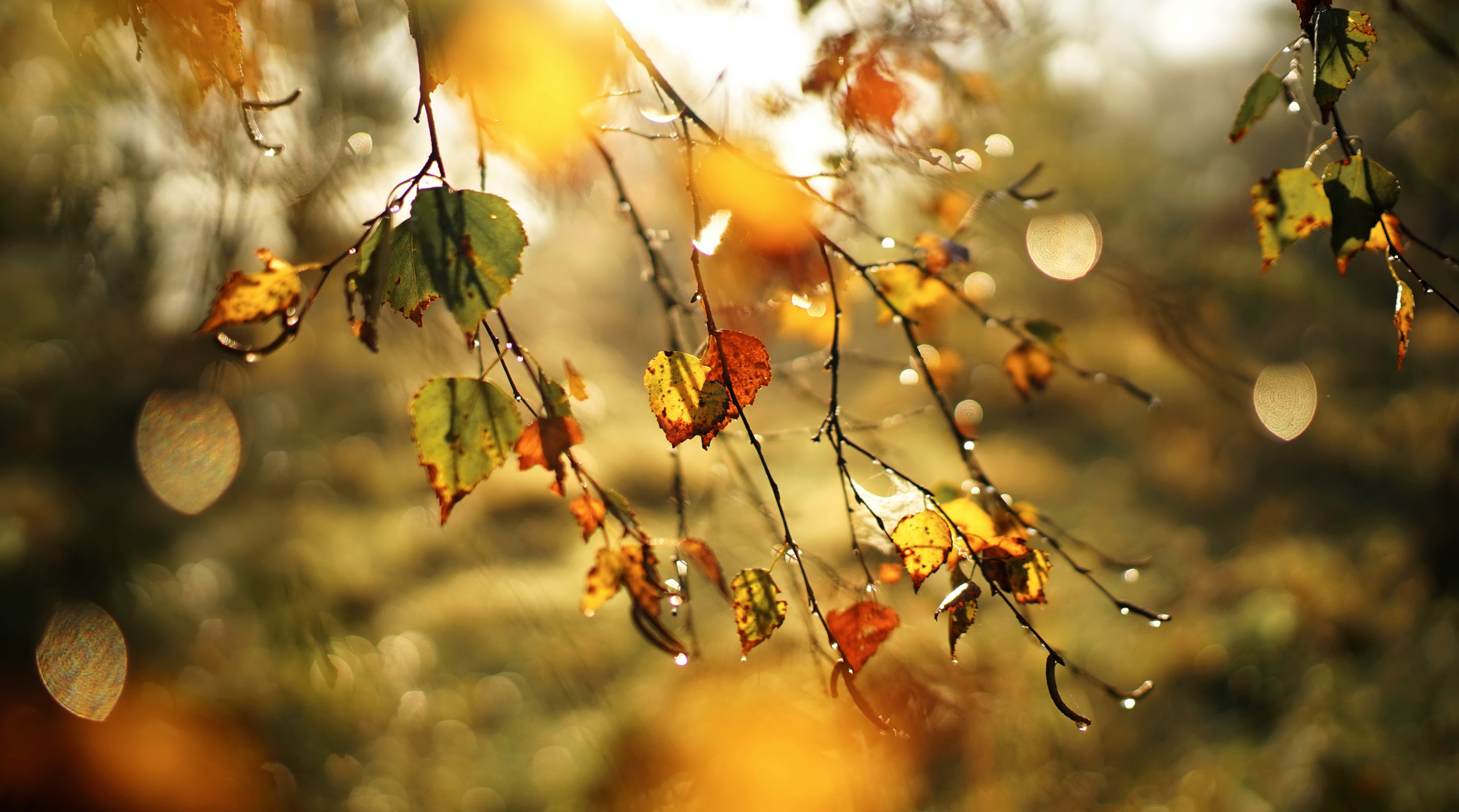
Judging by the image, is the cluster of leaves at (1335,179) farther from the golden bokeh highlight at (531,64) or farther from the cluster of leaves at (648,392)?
the golden bokeh highlight at (531,64)

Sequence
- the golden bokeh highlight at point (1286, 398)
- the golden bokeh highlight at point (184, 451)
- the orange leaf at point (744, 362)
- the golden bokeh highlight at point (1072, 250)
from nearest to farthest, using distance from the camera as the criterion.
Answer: the orange leaf at point (744, 362)
the golden bokeh highlight at point (184, 451)
the golden bokeh highlight at point (1286, 398)
the golden bokeh highlight at point (1072, 250)

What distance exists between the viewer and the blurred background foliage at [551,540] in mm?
1057

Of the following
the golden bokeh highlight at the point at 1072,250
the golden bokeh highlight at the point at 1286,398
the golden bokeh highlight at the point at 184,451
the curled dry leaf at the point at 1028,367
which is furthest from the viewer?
the golden bokeh highlight at the point at 1072,250

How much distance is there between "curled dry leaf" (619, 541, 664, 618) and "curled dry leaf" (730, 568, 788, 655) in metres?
0.10

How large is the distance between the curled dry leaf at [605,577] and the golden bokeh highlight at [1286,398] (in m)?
5.79

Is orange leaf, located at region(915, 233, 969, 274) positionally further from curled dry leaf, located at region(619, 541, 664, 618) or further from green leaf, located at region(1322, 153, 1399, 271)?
curled dry leaf, located at region(619, 541, 664, 618)

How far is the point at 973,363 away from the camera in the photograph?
5789mm

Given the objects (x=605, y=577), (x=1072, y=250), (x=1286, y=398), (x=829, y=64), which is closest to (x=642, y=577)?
(x=605, y=577)

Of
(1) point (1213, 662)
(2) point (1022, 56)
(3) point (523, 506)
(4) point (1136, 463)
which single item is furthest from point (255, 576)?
(4) point (1136, 463)

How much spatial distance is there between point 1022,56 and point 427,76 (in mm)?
1960

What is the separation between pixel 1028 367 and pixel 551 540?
335 cm

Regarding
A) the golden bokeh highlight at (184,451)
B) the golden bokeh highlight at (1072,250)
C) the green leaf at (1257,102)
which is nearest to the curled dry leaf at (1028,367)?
the green leaf at (1257,102)

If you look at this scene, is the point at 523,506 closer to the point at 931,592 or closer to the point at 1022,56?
the point at 931,592

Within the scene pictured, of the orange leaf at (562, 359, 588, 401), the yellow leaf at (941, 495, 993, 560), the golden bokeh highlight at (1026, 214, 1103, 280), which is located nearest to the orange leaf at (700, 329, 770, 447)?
the orange leaf at (562, 359, 588, 401)
